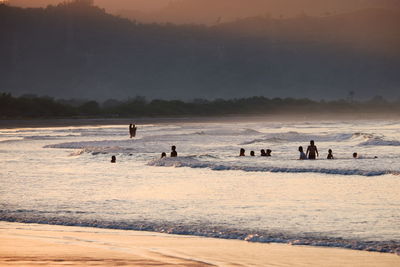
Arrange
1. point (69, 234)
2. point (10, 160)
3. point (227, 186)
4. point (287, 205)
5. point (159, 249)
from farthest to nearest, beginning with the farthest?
point (10, 160), point (227, 186), point (287, 205), point (69, 234), point (159, 249)

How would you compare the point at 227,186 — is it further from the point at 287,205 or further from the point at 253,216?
the point at 253,216

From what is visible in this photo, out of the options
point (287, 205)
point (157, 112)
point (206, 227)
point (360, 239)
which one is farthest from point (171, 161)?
point (157, 112)

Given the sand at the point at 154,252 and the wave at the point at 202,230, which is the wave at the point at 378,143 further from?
the sand at the point at 154,252

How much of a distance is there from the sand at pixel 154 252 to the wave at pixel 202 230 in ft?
0.99

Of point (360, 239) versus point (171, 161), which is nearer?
point (360, 239)

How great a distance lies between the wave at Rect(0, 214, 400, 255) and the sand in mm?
302

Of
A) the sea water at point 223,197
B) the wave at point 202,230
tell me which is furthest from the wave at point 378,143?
the wave at point 202,230

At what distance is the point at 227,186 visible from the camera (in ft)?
74.1

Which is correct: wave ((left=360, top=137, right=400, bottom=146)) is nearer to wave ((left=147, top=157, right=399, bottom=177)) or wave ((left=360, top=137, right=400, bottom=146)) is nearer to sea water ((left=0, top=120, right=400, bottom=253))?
sea water ((left=0, top=120, right=400, bottom=253))

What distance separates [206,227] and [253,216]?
168 centimetres

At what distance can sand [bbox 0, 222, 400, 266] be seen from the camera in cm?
1170

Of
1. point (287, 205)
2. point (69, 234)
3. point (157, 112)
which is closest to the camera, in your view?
point (69, 234)

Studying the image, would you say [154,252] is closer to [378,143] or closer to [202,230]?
[202,230]

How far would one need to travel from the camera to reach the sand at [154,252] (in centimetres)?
1170
